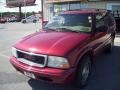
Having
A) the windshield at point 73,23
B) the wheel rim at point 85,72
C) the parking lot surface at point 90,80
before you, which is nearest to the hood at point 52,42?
the windshield at point 73,23

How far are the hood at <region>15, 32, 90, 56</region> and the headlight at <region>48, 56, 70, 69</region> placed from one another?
0.10m

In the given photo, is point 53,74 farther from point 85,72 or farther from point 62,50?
point 85,72

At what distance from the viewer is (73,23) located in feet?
20.1

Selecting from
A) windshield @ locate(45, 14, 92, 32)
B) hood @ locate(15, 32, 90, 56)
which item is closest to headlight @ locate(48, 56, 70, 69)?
hood @ locate(15, 32, 90, 56)

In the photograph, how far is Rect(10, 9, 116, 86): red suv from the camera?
15.1 ft

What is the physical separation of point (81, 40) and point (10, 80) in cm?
211

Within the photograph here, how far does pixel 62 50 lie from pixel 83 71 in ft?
2.89

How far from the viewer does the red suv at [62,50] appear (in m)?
4.59

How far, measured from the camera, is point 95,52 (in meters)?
6.02

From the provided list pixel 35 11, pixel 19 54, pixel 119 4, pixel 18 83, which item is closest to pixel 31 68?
pixel 19 54

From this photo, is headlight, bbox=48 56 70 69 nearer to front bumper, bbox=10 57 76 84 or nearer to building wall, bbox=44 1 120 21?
front bumper, bbox=10 57 76 84

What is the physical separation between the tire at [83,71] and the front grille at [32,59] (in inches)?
32.5

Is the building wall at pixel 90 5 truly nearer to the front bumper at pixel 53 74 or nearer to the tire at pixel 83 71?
the tire at pixel 83 71

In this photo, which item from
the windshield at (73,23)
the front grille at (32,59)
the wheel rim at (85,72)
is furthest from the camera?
the windshield at (73,23)
